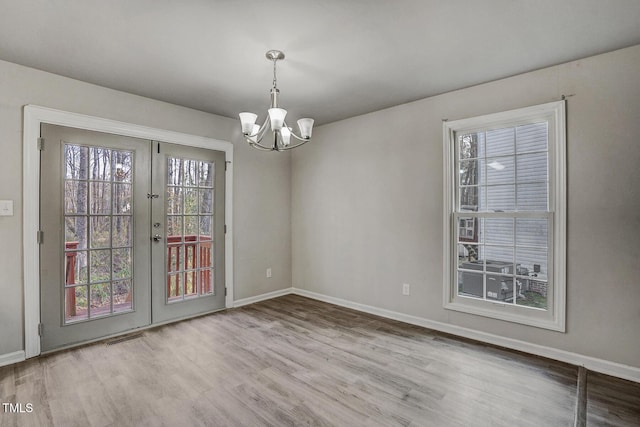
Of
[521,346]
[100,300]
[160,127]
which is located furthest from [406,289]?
[160,127]

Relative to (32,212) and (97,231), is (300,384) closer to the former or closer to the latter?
(97,231)

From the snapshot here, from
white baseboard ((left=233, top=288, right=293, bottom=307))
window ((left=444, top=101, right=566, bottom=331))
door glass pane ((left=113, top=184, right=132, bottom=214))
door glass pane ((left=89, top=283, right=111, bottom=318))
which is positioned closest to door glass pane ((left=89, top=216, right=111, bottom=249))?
door glass pane ((left=113, top=184, right=132, bottom=214))

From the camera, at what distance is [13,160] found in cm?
271

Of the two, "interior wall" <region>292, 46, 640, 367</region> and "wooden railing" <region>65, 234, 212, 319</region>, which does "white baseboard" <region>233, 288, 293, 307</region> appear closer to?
"interior wall" <region>292, 46, 640, 367</region>

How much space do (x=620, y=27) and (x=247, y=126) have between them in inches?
107

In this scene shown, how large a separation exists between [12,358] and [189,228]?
1863mm

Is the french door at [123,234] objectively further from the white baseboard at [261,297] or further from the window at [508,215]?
the window at [508,215]

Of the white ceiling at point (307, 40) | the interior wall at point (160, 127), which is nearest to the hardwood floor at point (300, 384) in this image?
the interior wall at point (160, 127)

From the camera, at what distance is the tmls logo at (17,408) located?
202cm

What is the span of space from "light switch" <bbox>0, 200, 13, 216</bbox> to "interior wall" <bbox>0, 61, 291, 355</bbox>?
0.11 feet

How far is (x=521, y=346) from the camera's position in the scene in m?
2.89

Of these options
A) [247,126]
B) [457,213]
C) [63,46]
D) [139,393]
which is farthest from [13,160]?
[457,213]

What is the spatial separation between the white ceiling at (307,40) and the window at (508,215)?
21.0 inches

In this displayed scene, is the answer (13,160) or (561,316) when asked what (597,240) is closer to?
(561,316)
